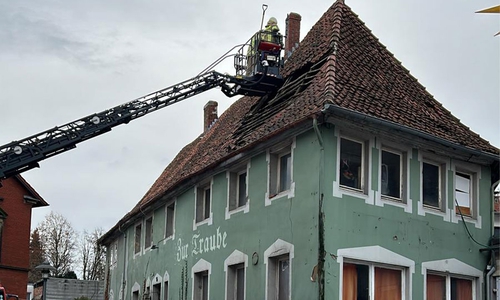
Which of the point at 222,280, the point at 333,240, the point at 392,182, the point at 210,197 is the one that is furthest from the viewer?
the point at 210,197

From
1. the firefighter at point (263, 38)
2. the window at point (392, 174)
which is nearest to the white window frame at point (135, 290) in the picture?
the firefighter at point (263, 38)

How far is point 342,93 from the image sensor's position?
18859mm

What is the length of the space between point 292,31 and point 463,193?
955cm

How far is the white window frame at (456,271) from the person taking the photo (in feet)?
63.6

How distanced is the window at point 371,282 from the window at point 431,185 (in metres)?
2.14

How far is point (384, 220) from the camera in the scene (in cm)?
1866

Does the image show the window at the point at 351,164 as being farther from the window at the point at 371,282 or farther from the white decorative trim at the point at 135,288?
the white decorative trim at the point at 135,288

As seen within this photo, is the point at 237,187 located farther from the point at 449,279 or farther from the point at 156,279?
the point at 156,279

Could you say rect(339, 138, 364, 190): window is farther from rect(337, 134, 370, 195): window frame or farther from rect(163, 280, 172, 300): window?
rect(163, 280, 172, 300): window

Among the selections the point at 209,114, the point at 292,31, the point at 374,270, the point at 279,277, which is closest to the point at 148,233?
the point at 209,114

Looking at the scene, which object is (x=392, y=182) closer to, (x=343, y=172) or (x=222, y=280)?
(x=343, y=172)

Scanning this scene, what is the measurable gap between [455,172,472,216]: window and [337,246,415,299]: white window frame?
266 centimetres

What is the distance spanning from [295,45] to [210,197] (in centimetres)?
658

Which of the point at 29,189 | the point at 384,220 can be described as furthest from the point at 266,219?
the point at 29,189
